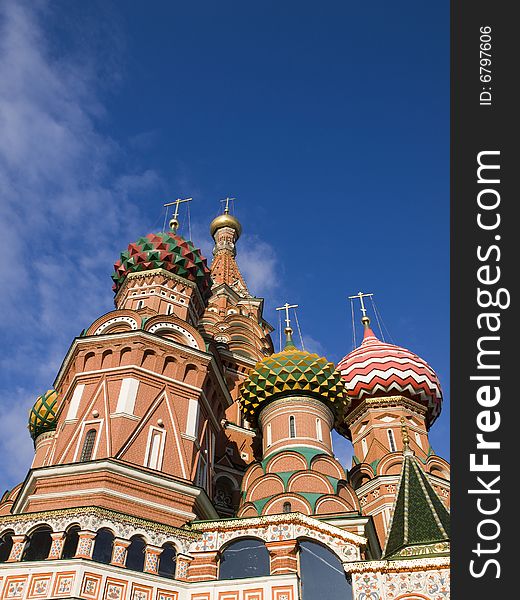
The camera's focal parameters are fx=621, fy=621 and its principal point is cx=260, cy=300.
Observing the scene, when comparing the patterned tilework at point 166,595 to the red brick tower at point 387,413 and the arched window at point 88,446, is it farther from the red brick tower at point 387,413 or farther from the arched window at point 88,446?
the red brick tower at point 387,413

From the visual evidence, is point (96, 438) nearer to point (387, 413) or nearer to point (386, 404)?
point (387, 413)

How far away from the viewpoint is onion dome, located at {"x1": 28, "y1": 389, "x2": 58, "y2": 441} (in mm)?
20391

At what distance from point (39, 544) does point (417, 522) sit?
666 cm

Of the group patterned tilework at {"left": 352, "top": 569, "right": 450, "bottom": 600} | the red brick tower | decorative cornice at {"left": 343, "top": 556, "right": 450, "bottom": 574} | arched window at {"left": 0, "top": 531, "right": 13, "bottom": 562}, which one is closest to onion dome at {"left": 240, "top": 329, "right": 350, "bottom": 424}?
the red brick tower

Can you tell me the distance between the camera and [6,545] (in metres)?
11.1

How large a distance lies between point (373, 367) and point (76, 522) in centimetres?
1380

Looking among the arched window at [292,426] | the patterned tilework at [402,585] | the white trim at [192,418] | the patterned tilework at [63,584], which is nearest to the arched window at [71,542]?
the patterned tilework at [63,584]

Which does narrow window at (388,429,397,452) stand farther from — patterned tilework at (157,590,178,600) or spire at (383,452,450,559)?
patterned tilework at (157,590,178,600)

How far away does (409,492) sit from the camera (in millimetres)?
11516

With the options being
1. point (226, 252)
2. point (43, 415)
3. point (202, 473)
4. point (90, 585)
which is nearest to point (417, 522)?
point (202, 473)

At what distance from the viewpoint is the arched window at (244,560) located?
10750mm

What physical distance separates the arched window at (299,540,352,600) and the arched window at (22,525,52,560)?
4479mm

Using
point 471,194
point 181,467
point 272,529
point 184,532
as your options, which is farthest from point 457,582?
point 181,467

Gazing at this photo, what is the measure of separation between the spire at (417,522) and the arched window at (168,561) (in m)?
3.69
